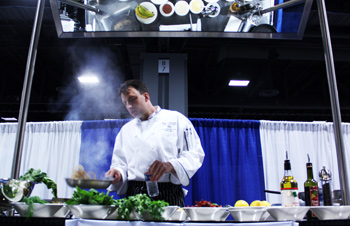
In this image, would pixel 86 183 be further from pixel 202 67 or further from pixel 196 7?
pixel 202 67

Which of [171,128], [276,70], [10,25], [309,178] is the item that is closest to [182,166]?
[171,128]

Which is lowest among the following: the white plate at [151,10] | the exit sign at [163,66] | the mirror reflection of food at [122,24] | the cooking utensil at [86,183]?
the cooking utensil at [86,183]

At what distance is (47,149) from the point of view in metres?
3.77

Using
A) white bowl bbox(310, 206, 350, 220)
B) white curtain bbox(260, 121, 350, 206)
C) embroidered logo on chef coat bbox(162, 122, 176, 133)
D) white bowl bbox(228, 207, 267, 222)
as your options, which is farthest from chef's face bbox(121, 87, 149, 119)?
white curtain bbox(260, 121, 350, 206)

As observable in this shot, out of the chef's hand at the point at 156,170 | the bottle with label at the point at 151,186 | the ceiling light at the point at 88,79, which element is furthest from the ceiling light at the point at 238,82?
the chef's hand at the point at 156,170

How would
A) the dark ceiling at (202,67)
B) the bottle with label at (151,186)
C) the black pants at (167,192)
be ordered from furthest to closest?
1. the dark ceiling at (202,67)
2. the black pants at (167,192)
3. the bottle with label at (151,186)

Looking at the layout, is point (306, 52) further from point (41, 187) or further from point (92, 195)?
point (92, 195)

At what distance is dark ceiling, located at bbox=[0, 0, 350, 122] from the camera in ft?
19.5

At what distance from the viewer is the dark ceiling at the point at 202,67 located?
593 centimetres

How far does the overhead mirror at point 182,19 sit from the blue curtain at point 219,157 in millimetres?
1536

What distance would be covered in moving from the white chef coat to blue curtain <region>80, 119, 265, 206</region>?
1.27 metres

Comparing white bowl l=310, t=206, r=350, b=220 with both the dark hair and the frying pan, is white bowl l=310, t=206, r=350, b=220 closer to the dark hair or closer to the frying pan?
the dark hair

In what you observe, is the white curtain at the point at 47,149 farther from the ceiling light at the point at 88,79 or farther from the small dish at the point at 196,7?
the ceiling light at the point at 88,79

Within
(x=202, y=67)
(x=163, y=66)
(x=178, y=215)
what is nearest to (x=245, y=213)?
(x=178, y=215)
